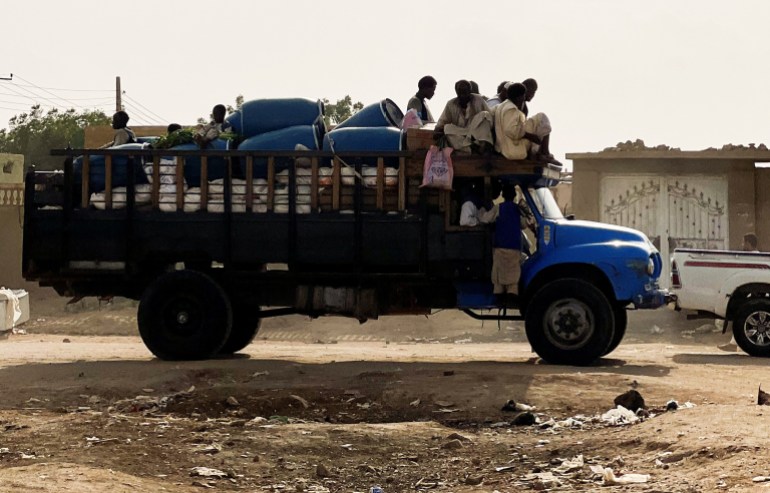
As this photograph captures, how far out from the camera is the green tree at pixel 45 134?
53.8 m

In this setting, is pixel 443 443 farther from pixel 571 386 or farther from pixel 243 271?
pixel 243 271

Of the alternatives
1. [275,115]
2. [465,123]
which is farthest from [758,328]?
[275,115]

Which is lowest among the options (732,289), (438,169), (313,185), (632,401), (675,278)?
(632,401)

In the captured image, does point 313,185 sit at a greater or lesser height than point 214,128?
lesser

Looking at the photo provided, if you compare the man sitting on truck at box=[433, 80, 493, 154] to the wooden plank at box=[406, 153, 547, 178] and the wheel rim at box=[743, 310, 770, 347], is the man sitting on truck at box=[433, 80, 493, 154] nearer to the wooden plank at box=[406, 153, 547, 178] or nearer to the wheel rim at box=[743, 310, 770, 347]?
the wooden plank at box=[406, 153, 547, 178]

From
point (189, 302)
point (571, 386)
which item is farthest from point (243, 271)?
point (571, 386)

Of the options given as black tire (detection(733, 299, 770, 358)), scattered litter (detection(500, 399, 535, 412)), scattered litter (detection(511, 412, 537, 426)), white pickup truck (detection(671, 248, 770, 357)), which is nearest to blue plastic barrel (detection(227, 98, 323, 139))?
scattered litter (detection(500, 399, 535, 412))

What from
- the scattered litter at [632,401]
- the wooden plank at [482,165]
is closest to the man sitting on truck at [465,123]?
the wooden plank at [482,165]

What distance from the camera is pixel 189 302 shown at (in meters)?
14.4

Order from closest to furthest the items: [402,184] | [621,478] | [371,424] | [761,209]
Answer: [621,478]
[371,424]
[402,184]
[761,209]

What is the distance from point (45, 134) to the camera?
55469 mm

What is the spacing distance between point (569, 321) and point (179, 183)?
14.9ft

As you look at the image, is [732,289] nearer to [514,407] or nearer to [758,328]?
[758,328]

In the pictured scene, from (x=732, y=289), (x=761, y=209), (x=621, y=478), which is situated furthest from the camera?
(x=761, y=209)
